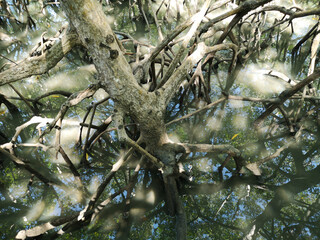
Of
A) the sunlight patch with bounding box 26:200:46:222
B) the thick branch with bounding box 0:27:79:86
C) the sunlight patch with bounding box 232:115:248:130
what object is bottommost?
the sunlight patch with bounding box 232:115:248:130

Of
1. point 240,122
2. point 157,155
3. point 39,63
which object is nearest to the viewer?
point 39,63

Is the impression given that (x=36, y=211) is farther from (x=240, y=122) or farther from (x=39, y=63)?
(x=240, y=122)

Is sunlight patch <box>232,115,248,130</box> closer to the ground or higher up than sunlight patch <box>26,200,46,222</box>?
closer to the ground

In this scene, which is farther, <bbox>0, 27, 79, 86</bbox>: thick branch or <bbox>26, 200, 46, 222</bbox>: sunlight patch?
<bbox>26, 200, 46, 222</bbox>: sunlight patch

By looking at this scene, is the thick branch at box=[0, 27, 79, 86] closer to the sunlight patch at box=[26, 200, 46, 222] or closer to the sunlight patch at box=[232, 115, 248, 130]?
the sunlight patch at box=[26, 200, 46, 222]

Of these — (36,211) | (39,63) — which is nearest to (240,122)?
(39,63)

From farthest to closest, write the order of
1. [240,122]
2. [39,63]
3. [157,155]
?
[240,122] → [157,155] → [39,63]

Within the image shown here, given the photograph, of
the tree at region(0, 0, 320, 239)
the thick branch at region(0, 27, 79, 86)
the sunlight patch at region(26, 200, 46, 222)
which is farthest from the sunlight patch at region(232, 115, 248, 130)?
the sunlight patch at region(26, 200, 46, 222)

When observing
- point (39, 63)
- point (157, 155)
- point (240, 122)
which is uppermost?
point (39, 63)

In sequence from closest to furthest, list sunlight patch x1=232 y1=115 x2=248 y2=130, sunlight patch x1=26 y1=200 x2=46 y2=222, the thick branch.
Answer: the thick branch < sunlight patch x1=26 y1=200 x2=46 y2=222 < sunlight patch x1=232 y1=115 x2=248 y2=130

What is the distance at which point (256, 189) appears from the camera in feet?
9.92

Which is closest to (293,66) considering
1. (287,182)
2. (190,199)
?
(287,182)

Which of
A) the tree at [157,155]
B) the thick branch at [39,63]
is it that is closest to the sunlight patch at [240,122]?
Answer: the tree at [157,155]

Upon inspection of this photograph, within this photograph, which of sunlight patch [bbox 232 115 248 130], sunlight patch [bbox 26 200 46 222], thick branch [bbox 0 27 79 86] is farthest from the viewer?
sunlight patch [bbox 232 115 248 130]
